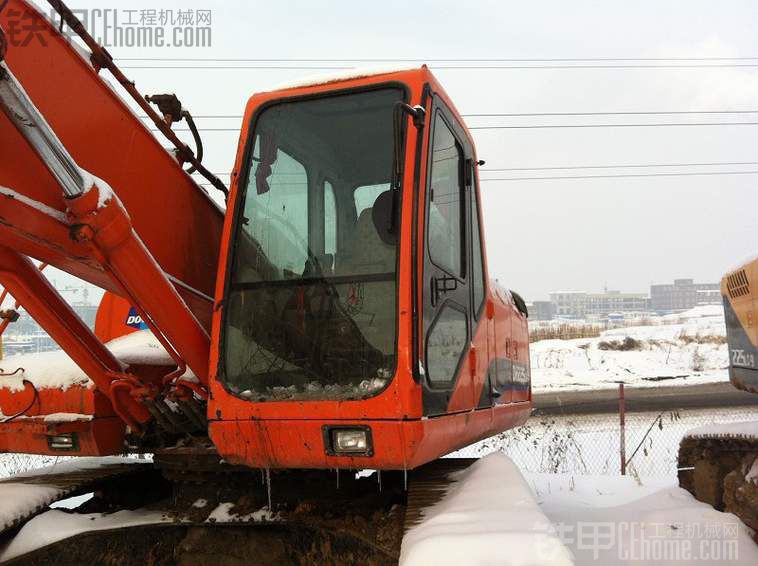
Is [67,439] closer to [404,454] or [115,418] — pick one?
[115,418]

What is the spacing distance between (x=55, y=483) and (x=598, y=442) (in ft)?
25.4

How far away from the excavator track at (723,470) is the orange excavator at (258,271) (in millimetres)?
2275

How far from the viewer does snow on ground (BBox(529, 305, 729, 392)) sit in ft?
56.5

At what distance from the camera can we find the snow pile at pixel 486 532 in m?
2.12

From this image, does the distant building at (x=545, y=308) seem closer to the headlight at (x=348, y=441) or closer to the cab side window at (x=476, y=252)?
the cab side window at (x=476, y=252)

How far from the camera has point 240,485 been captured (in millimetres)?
3400

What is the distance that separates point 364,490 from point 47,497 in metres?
1.74

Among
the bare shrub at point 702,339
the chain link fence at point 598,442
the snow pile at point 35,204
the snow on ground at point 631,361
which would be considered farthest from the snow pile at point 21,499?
the bare shrub at point 702,339

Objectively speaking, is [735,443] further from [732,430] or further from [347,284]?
[347,284]

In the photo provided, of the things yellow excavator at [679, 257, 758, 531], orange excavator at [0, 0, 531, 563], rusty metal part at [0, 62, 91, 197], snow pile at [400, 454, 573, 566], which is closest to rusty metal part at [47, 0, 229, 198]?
orange excavator at [0, 0, 531, 563]

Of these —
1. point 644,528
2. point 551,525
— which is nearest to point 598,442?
point 644,528

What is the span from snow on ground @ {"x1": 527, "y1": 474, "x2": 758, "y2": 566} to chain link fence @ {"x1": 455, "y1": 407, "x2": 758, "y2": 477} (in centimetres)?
111

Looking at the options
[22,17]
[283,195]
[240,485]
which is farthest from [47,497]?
[22,17]

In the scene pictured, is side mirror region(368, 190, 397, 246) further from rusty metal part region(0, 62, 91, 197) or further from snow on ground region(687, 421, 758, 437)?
snow on ground region(687, 421, 758, 437)
